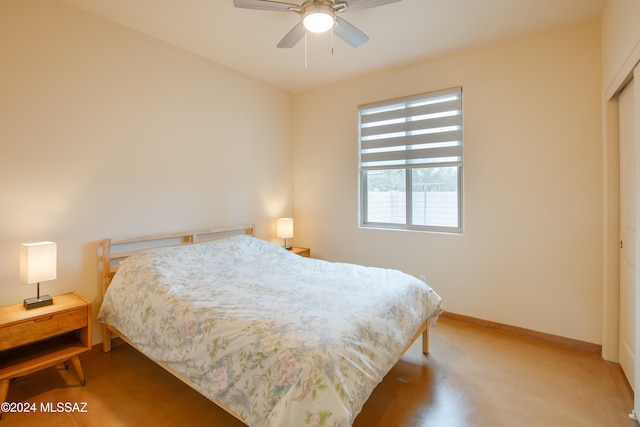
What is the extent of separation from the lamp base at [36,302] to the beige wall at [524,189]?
119 inches

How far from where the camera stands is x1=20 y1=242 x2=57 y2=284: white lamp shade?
2012 mm

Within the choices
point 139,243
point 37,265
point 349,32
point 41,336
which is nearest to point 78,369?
point 41,336

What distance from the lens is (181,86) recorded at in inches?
123

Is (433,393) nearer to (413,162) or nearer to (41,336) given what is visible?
(413,162)

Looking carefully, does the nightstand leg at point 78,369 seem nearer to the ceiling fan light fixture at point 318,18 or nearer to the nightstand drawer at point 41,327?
the nightstand drawer at point 41,327

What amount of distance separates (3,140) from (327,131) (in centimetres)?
306

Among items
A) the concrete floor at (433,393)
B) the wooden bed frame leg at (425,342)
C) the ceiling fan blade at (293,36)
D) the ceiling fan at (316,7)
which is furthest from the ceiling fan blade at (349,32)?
the concrete floor at (433,393)

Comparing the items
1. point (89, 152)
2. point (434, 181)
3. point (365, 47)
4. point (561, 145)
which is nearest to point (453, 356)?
point (434, 181)

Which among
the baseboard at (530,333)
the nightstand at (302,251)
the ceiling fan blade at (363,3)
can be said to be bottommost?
the baseboard at (530,333)

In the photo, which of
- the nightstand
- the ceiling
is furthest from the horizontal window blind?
the nightstand

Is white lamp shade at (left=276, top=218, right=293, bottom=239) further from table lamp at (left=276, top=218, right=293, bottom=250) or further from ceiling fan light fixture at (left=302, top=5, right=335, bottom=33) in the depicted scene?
ceiling fan light fixture at (left=302, top=5, right=335, bottom=33)

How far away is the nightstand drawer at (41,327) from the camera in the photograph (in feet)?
6.03

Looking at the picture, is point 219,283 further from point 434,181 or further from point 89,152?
point 434,181

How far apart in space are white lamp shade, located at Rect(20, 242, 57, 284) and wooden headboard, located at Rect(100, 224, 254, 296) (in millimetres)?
432
